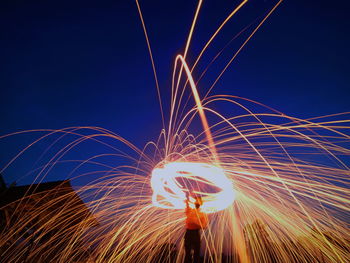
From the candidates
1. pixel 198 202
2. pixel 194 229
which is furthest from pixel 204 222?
pixel 198 202

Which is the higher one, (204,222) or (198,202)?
(198,202)

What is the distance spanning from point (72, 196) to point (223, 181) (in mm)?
6148

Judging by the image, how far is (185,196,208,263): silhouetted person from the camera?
5.38 metres

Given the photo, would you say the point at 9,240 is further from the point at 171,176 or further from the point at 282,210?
the point at 282,210

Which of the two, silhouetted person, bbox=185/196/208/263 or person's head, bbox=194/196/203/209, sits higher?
person's head, bbox=194/196/203/209

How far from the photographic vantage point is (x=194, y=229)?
17.9 ft

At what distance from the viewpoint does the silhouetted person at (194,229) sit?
5.38 meters

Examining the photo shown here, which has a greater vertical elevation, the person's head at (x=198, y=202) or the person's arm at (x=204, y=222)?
the person's head at (x=198, y=202)

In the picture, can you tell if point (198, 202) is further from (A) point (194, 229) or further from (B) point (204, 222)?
(A) point (194, 229)

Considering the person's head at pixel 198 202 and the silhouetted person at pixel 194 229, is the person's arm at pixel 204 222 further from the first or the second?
the person's head at pixel 198 202

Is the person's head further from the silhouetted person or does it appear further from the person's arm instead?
the person's arm

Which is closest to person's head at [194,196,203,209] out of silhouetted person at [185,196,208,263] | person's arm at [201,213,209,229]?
silhouetted person at [185,196,208,263]

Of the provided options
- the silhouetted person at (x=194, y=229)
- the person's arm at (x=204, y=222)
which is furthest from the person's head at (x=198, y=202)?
the person's arm at (x=204, y=222)

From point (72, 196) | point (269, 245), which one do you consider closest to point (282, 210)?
point (72, 196)
